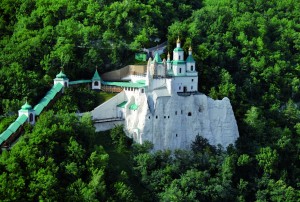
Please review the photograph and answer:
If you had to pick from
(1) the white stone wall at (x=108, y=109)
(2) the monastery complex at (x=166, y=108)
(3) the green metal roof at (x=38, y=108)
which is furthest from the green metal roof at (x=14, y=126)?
(1) the white stone wall at (x=108, y=109)

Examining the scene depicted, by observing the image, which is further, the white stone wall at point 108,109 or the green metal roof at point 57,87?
the green metal roof at point 57,87

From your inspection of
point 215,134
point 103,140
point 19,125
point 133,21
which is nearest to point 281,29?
point 133,21

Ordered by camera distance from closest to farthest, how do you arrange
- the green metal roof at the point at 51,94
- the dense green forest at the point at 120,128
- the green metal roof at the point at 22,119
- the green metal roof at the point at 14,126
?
1. the dense green forest at the point at 120,128
2. the green metal roof at the point at 14,126
3. the green metal roof at the point at 22,119
4. the green metal roof at the point at 51,94

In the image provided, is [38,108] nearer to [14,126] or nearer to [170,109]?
[14,126]

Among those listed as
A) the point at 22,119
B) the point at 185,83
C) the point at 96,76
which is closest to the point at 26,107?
the point at 22,119

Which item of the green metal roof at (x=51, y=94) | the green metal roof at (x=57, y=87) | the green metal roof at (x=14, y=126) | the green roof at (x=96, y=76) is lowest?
the green metal roof at (x=14, y=126)

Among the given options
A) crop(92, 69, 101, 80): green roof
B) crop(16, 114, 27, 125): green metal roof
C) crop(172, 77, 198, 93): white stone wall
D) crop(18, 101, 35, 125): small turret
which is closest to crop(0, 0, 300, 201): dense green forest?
crop(16, 114, 27, 125): green metal roof

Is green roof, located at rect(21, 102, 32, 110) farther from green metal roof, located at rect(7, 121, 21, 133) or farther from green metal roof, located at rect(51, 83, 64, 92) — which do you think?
green metal roof, located at rect(51, 83, 64, 92)

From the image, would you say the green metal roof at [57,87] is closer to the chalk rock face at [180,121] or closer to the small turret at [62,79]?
the small turret at [62,79]
